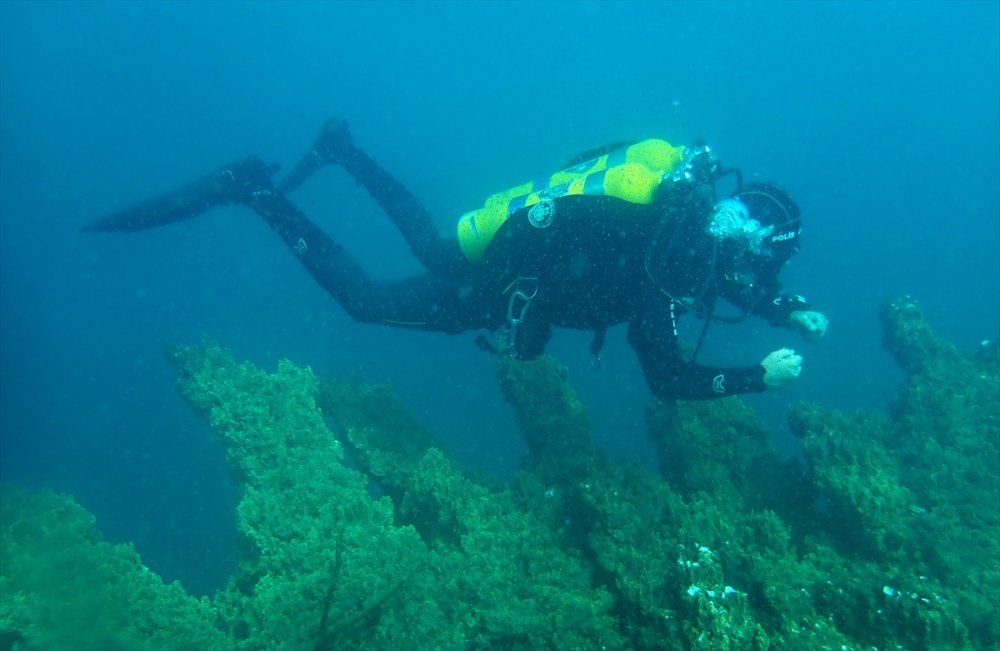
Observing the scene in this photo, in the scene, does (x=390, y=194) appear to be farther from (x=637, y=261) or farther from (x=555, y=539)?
(x=555, y=539)

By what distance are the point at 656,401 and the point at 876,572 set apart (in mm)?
2835

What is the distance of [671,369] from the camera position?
472cm

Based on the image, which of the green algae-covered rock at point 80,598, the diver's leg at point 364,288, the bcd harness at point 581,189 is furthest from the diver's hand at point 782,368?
the green algae-covered rock at point 80,598

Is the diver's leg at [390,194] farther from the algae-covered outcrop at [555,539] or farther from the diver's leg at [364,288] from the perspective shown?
the algae-covered outcrop at [555,539]

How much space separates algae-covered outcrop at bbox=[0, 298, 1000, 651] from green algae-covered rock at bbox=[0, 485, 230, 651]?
1 cm

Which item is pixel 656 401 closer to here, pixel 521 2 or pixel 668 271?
pixel 668 271

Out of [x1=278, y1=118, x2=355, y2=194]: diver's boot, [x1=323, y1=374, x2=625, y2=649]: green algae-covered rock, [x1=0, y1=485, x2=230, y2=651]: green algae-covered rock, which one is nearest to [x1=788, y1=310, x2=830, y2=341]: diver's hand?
[x1=323, y1=374, x2=625, y2=649]: green algae-covered rock

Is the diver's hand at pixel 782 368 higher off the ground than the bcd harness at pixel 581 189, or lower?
lower

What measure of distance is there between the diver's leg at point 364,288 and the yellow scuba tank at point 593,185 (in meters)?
0.61

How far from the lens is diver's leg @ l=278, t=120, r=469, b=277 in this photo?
6.45 metres

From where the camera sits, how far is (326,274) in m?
6.50

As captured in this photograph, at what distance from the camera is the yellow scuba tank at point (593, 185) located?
15.5ft

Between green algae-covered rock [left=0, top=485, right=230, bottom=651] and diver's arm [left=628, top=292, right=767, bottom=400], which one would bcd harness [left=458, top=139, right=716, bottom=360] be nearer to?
diver's arm [left=628, top=292, right=767, bottom=400]

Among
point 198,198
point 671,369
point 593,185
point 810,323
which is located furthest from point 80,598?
point 810,323
